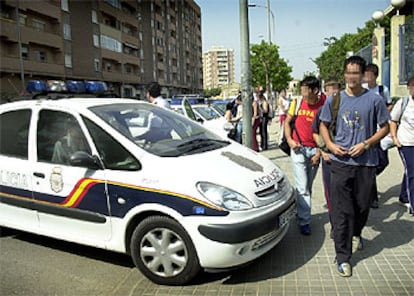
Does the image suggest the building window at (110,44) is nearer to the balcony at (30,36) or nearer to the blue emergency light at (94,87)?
the balcony at (30,36)

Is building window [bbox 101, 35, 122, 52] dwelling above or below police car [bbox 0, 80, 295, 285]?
above

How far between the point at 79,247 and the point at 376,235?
344cm

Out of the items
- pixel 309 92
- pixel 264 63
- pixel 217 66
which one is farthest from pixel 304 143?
pixel 217 66

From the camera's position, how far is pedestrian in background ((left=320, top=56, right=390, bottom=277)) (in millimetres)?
3447

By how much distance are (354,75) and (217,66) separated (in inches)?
7328

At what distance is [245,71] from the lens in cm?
728

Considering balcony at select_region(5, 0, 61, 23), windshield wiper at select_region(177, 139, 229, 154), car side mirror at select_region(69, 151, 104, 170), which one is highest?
balcony at select_region(5, 0, 61, 23)

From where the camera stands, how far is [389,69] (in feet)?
52.2

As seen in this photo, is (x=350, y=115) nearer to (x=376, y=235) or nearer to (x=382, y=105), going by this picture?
(x=382, y=105)

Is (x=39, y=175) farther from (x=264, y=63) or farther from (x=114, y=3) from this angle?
(x=114, y=3)

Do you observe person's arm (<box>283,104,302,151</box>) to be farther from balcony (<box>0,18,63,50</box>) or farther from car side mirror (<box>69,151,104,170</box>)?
balcony (<box>0,18,63,50</box>)

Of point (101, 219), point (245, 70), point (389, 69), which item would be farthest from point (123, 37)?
point (101, 219)

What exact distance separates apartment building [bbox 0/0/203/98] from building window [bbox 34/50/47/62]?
9cm

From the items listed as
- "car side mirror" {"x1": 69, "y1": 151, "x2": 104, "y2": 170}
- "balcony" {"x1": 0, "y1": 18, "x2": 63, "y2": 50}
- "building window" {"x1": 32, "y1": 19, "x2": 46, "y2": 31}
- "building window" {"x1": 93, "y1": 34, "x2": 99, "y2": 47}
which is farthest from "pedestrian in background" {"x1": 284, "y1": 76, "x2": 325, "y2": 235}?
"building window" {"x1": 93, "y1": 34, "x2": 99, "y2": 47}
